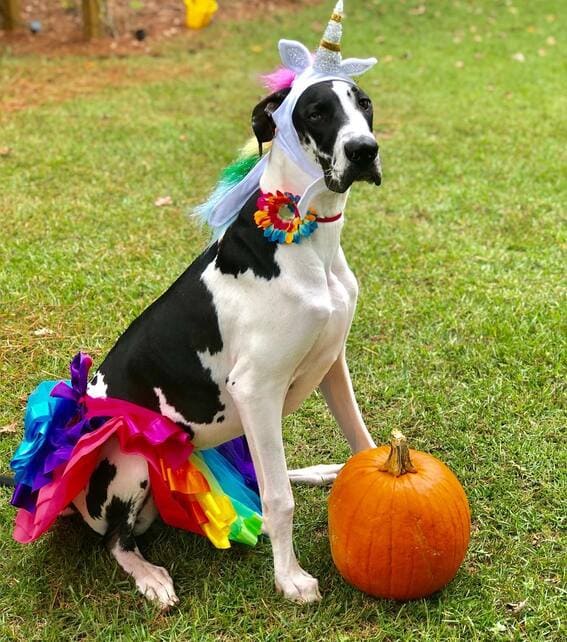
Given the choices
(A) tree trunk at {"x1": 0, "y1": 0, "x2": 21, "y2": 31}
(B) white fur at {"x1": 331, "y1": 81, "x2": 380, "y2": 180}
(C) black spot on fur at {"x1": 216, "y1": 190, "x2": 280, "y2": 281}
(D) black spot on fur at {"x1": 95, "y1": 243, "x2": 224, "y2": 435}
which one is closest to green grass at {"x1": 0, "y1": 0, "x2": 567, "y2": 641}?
(D) black spot on fur at {"x1": 95, "y1": 243, "x2": 224, "y2": 435}

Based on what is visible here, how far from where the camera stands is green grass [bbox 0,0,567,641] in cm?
258

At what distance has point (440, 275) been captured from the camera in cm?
490

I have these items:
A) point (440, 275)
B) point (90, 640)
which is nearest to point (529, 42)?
point (440, 275)

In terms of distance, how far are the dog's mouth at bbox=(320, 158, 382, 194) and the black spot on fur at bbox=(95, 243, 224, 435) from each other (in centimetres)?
53

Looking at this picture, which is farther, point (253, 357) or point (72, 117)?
point (72, 117)

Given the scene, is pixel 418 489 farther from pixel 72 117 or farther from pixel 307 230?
pixel 72 117

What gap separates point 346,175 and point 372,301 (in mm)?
2478

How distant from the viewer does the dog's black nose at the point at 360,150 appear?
2.16 m

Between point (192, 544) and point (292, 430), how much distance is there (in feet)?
2.87

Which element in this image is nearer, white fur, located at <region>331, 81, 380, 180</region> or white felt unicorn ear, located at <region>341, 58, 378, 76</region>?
white fur, located at <region>331, 81, 380, 180</region>

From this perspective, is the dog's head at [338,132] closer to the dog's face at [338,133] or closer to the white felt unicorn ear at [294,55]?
the dog's face at [338,133]

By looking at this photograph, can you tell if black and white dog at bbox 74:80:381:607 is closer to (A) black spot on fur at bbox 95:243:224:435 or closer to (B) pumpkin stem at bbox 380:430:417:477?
(A) black spot on fur at bbox 95:243:224:435

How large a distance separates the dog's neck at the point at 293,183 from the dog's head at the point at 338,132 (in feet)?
0.25

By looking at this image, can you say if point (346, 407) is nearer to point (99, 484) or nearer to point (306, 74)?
point (99, 484)
